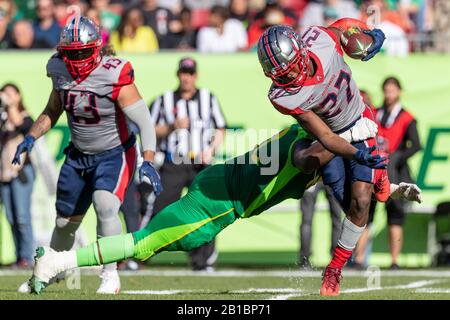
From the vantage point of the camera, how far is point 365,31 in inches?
291

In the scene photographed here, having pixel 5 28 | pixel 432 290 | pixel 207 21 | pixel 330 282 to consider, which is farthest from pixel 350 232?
pixel 207 21

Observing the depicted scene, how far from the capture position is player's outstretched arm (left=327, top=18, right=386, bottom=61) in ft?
24.0

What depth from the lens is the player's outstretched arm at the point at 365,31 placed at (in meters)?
7.31

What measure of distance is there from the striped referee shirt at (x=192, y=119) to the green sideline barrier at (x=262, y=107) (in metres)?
0.60

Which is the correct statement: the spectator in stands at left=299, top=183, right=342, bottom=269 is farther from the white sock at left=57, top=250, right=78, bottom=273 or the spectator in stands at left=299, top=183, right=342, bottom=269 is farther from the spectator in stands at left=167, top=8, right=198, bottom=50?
the white sock at left=57, top=250, right=78, bottom=273

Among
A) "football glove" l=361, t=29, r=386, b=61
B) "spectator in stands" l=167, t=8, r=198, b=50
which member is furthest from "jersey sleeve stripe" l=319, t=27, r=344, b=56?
"spectator in stands" l=167, t=8, r=198, b=50

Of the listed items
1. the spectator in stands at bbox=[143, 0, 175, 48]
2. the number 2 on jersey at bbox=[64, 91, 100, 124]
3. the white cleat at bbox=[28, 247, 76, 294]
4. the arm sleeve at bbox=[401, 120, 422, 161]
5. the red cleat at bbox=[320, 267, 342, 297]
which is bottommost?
the red cleat at bbox=[320, 267, 342, 297]

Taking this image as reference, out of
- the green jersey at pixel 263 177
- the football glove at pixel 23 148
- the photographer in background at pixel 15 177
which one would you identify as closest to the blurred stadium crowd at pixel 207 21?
the photographer in background at pixel 15 177

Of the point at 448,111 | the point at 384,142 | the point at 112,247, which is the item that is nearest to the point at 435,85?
the point at 448,111

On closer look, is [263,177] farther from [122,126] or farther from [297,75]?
[122,126]

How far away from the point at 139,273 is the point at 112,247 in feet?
11.5

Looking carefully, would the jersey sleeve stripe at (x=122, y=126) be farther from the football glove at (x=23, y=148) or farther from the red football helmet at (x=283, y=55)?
the red football helmet at (x=283, y=55)

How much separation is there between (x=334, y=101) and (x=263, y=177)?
0.66 m
